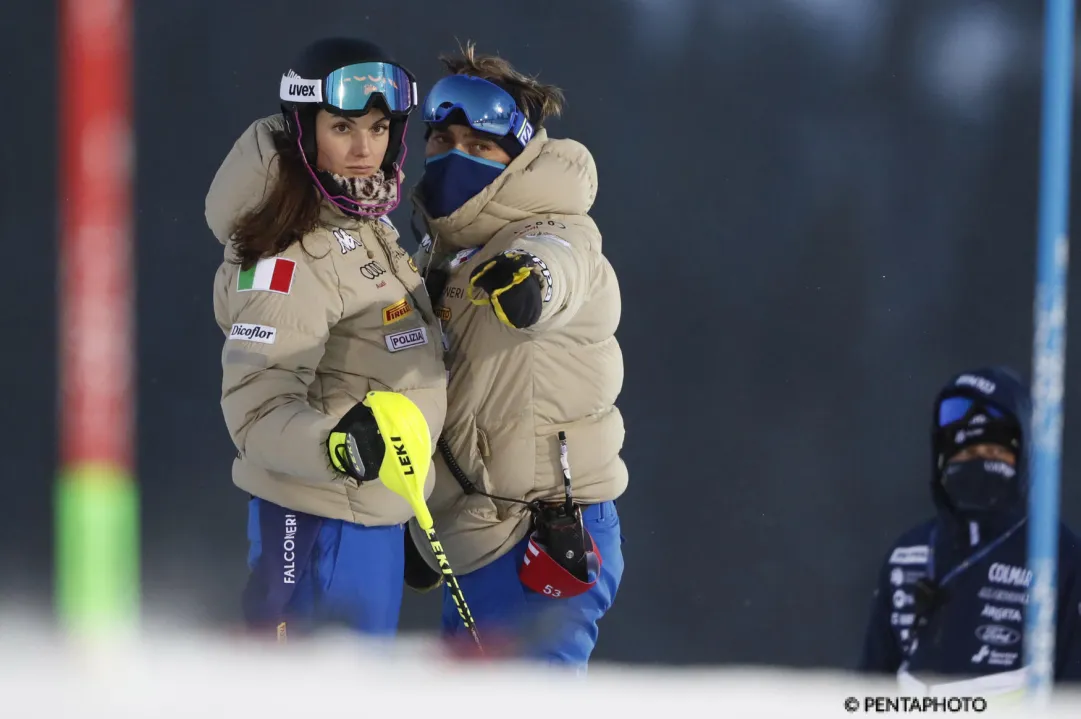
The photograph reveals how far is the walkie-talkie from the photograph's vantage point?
2.55 metres

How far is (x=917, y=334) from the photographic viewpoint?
11.0 feet

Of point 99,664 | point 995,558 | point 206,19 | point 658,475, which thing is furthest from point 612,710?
point 206,19

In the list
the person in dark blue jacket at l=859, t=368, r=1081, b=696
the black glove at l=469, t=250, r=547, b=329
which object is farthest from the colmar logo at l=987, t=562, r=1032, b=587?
the black glove at l=469, t=250, r=547, b=329

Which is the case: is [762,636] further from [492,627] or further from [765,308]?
[492,627]

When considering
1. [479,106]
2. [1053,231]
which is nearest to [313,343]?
[479,106]

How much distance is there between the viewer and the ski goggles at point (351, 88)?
2.29 meters

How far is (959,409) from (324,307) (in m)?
1.06

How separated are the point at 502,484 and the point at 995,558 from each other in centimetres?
97

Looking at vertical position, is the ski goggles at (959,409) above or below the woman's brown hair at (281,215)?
below

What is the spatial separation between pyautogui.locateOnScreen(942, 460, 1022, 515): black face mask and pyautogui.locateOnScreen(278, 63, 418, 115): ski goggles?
115 centimetres

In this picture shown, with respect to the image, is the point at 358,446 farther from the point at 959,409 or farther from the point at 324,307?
the point at 959,409

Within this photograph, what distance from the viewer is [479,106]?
8.30 feet

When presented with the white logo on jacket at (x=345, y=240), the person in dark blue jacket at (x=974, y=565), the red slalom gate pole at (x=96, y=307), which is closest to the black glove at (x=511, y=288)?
the white logo on jacket at (x=345, y=240)

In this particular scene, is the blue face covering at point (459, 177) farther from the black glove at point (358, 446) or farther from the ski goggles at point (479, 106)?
the black glove at point (358, 446)
